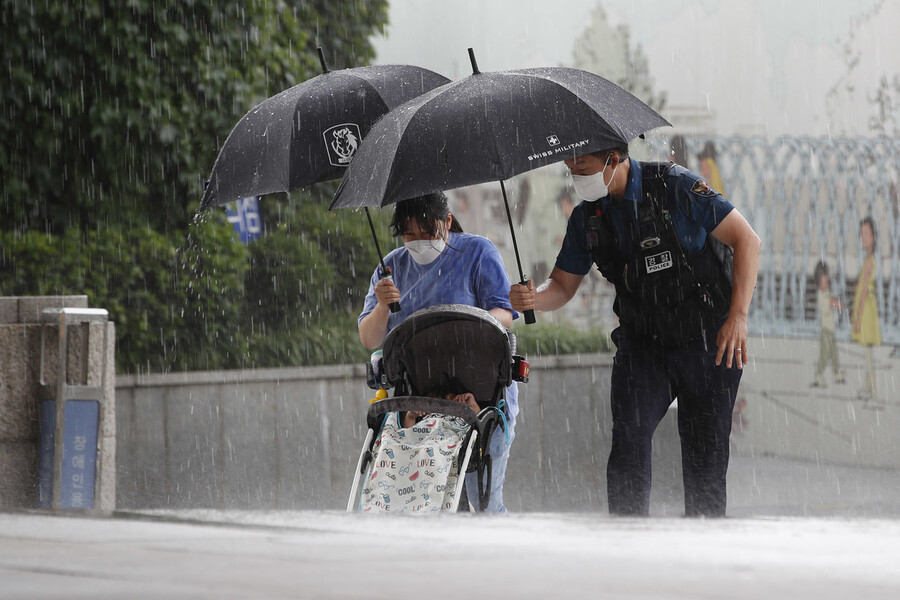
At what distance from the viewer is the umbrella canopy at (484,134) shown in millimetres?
4395

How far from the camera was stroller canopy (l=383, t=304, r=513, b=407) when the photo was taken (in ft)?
15.4

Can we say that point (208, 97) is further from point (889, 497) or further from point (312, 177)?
point (889, 497)

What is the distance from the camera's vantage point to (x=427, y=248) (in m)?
5.02

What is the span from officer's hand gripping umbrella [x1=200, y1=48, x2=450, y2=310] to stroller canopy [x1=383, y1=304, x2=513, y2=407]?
2.87 feet

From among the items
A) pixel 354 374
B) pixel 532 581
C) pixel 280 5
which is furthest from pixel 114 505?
pixel 532 581

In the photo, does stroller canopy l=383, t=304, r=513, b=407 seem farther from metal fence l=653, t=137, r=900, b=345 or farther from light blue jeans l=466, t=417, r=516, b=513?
metal fence l=653, t=137, r=900, b=345

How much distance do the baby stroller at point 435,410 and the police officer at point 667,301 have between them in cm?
24

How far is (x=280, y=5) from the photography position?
959 centimetres

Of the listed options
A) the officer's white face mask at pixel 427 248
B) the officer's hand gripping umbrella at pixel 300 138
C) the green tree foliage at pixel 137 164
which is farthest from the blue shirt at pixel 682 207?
the green tree foliage at pixel 137 164

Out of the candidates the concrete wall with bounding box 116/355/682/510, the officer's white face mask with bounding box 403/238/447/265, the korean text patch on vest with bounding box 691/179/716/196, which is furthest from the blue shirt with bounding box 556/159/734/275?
the concrete wall with bounding box 116/355/682/510

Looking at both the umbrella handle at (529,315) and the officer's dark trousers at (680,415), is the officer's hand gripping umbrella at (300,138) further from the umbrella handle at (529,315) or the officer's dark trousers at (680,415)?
the officer's dark trousers at (680,415)

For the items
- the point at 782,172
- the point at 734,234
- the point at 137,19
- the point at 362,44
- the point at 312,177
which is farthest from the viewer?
the point at 362,44

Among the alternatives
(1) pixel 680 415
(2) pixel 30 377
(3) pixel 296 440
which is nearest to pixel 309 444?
(3) pixel 296 440

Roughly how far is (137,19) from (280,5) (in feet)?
4.55
